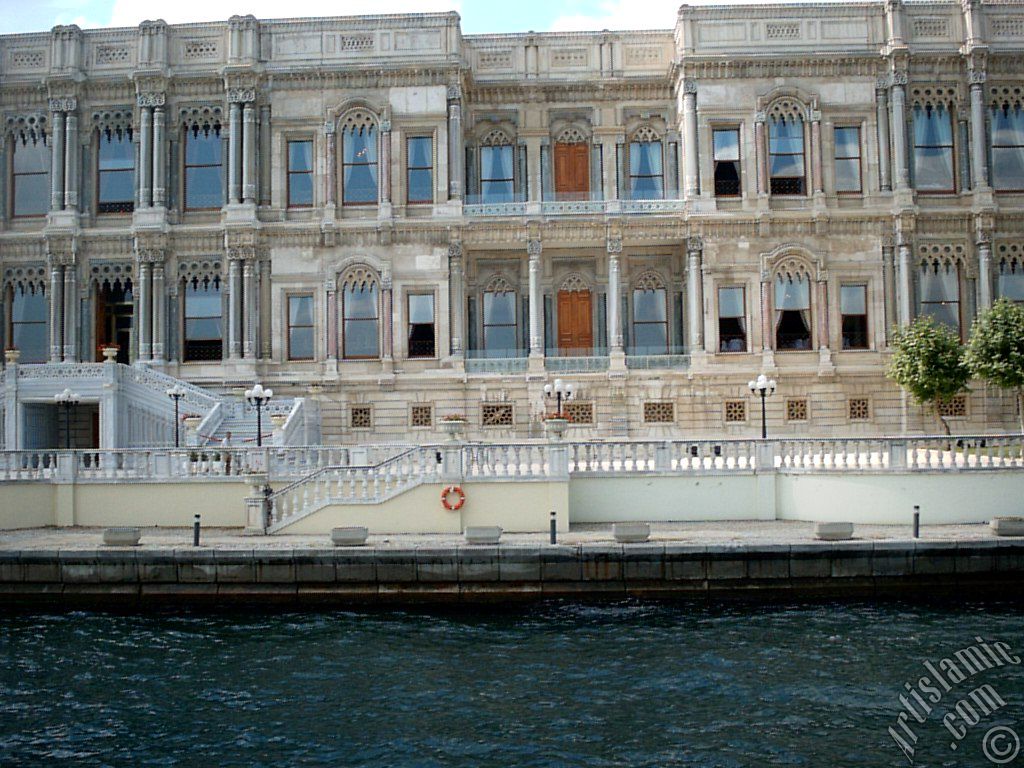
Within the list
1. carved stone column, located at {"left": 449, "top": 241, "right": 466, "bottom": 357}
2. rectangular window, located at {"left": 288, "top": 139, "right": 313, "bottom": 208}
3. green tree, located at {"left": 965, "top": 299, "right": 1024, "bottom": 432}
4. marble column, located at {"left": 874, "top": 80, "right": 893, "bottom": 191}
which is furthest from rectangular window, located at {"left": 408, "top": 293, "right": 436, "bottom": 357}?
green tree, located at {"left": 965, "top": 299, "right": 1024, "bottom": 432}

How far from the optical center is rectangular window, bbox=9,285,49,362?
107 feet

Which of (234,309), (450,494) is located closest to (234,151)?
(234,309)

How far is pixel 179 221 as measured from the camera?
32219 millimetres

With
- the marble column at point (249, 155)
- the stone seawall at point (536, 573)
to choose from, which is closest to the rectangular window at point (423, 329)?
the marble column at point (249, 155)

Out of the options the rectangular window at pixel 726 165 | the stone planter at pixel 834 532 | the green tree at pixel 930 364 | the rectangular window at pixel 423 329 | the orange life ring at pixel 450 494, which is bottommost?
the stone planter at pixel 834 532

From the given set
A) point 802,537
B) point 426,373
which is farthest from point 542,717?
point 426,373

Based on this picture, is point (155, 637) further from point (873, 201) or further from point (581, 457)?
point (873, 201)

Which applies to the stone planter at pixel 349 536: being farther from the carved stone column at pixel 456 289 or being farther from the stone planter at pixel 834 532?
the carved stone column at pixel 456 289

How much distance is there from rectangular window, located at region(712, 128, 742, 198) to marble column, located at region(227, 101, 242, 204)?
15.1 meters

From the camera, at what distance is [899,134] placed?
102 ft

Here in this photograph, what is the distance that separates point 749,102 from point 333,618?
2270 cm

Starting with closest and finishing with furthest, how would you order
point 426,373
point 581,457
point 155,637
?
point 155,637 < point 581,457 < point 426,373

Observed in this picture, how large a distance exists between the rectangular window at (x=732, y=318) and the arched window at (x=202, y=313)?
16.0 metres

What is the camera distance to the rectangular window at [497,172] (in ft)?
110
